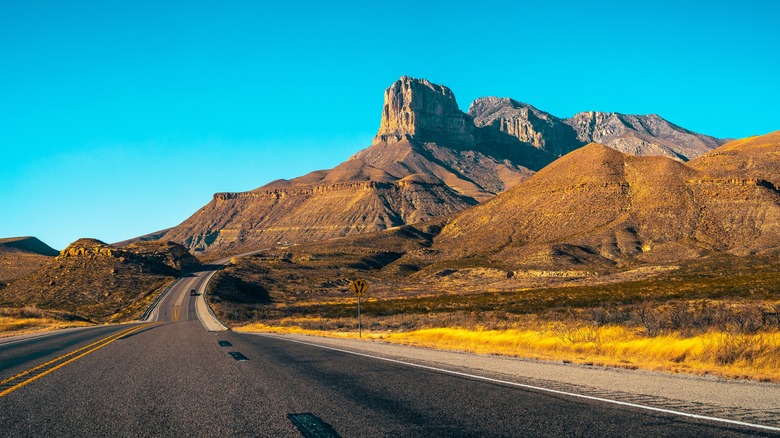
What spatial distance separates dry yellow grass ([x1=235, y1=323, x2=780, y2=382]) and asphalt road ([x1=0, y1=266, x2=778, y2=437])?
5437mm

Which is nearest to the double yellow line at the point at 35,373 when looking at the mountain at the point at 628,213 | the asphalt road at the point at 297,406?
the asphalt road at the point at 297,406

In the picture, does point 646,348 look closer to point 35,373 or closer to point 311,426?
point 311,426

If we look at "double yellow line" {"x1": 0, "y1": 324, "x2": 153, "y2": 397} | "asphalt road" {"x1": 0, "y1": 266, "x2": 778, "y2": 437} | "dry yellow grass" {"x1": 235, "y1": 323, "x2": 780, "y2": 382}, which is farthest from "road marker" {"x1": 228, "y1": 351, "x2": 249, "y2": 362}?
"dry yellow grass" {"x1": 235, "y1": 323, "x2": 780, "y2": 382}

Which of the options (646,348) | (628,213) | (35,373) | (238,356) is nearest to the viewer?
(35,373)

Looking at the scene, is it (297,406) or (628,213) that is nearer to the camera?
(297,406)

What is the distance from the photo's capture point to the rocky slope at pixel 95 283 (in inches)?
3214

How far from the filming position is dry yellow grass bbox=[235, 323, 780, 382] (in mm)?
11766

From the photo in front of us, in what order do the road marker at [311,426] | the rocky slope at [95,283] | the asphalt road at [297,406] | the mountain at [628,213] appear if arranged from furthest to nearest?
the mountain at [628,213] → the rocky slope at [95,283] → the asphalt road at [297,406] → the road marker at [311,426]

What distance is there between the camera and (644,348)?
15.1 meters

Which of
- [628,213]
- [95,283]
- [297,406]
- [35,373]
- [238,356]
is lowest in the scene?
[238,356]

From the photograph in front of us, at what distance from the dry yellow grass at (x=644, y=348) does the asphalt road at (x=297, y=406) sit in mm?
5437

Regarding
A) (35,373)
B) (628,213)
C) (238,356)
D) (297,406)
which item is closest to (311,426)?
(297,406)

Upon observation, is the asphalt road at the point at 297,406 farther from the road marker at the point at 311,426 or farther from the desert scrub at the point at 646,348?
the desert scrub at the point at 646,348

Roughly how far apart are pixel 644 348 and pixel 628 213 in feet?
399
